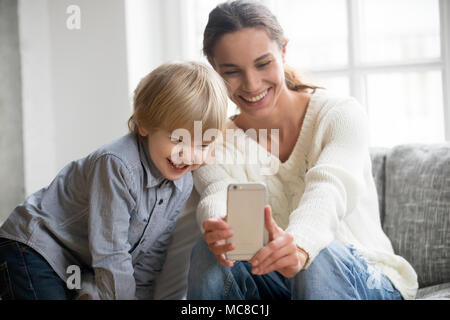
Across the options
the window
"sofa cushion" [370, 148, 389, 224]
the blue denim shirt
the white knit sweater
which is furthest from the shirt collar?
the window

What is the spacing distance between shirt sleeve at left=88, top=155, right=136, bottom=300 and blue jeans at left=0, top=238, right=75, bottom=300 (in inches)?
4.1

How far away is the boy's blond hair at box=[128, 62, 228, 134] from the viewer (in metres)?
1.09

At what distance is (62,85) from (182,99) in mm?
620

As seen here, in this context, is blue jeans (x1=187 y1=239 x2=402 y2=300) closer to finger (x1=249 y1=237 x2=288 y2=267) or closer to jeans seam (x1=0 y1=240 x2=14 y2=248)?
finger (x1=249 y1=237 x2=288 y2=267)

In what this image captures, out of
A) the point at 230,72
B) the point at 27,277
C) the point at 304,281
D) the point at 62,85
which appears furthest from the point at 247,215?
the point at 62,85

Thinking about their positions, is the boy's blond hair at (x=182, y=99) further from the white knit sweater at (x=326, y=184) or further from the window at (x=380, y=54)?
the window at (x=380, y=54)

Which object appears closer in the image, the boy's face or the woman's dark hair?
the boy's face

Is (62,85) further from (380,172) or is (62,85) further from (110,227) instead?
(380,172)

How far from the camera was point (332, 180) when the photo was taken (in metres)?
1.07

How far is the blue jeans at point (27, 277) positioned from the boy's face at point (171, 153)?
346 millimetres

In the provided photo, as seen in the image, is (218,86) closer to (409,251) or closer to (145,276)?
(145,276)

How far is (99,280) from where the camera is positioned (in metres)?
1.08

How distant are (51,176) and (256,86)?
709 millimetres
